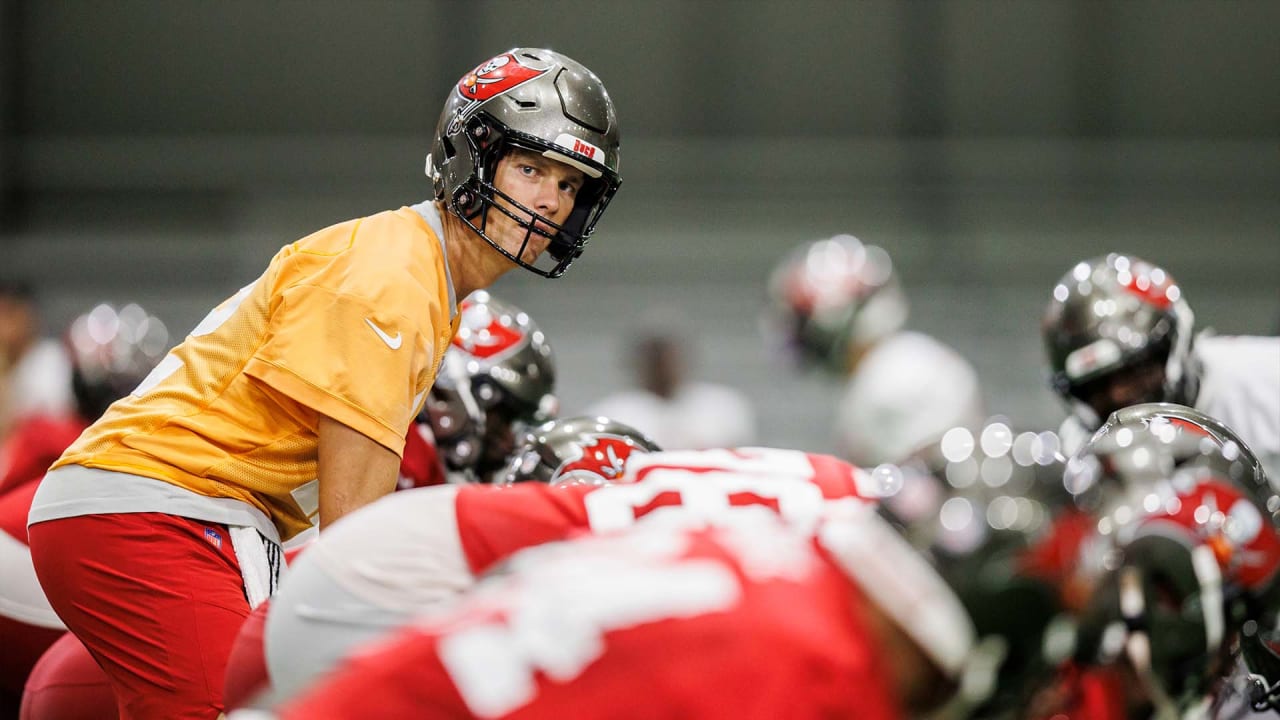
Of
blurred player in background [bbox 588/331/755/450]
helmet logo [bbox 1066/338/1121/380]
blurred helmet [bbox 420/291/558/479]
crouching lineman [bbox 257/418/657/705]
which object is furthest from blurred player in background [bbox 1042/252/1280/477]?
blurred player in background [bbox 588/331/755/450]

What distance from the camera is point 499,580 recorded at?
1.93 metres

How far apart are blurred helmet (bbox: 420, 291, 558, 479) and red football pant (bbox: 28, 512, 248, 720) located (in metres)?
1.11

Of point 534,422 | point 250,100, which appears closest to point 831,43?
point 250,100

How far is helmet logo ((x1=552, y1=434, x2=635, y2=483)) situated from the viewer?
3066mm

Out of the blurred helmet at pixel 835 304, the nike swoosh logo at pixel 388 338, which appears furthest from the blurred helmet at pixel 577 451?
the blurred helmet at pixel 835 304

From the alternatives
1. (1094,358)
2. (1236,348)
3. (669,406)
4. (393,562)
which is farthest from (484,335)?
(669,406)

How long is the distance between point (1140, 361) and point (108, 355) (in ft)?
11.1

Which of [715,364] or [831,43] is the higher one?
[831,43]

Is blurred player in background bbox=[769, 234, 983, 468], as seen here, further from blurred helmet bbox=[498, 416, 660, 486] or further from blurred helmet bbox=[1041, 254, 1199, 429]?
blurred helmet bbox=[498, 416, 660, 486]

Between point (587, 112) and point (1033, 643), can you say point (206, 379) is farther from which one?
point (1033, 643)

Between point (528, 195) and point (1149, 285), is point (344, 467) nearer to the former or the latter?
point (528, 195)

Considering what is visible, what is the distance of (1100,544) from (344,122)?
1064cm

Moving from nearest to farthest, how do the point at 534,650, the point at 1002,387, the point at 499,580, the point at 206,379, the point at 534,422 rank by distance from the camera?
the point at 534,650, the point at 499,580, the point at 206,379, the point at 534,422, the point at 1002,387

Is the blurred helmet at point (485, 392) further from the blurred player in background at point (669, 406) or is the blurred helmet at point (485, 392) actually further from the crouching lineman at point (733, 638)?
the blurred player in background at point (669, 406)
